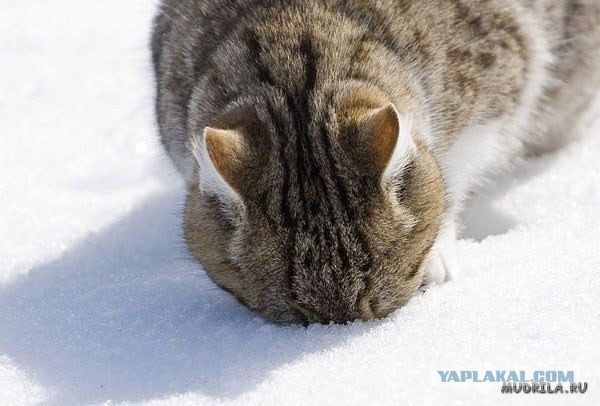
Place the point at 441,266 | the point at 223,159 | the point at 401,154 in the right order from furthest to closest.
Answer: the point at 441,266, the point at 401,154, the point at 223,159

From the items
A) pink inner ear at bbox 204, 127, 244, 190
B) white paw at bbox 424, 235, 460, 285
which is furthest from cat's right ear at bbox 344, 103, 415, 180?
white paw at bbox 424, 235, 460, 285

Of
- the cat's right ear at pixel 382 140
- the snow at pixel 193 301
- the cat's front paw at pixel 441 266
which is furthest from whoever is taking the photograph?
the cat's front paw at pixel 441 266

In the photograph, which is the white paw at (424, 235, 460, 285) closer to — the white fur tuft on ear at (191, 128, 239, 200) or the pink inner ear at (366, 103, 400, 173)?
the pink inner ear at (366, 103, 400, 173)

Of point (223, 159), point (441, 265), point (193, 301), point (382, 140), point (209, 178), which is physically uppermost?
point (382, 140)

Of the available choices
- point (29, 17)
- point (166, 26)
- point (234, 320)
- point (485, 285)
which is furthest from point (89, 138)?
point (485, 285)

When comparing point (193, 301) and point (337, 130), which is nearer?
point (337, 130)

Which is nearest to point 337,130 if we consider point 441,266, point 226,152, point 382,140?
point 382,140

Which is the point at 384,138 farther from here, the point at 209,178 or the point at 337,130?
the point at 209,178

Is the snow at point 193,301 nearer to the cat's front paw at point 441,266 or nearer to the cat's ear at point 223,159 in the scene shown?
the cat's front paw at point 441,266

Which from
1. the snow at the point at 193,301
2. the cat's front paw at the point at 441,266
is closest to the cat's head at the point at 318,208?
the snow at the point at 193,301
